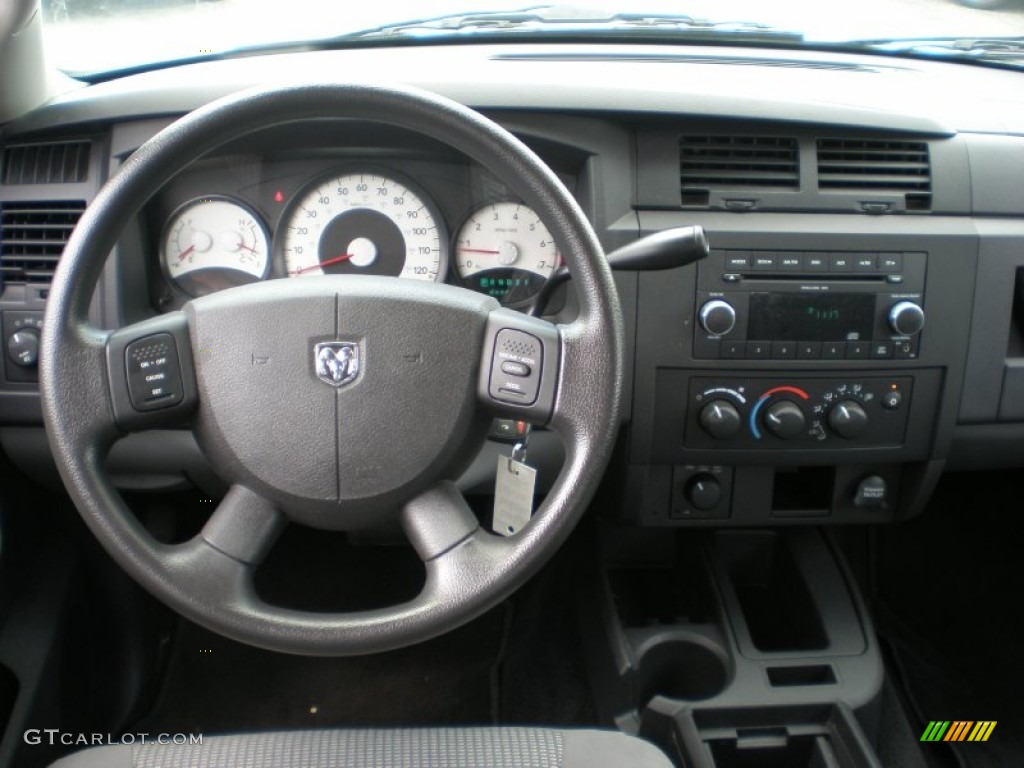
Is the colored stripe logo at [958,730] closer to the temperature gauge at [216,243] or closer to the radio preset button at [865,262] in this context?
the radio preset button at [865,262]

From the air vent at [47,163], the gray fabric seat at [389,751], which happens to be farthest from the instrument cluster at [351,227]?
the gray fabric seat at [389,751]

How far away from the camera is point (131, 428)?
107 centimetres

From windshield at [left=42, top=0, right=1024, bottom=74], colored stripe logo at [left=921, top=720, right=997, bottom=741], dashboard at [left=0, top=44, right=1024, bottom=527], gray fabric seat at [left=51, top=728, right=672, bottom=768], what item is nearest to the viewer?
gray fabric seat at [left=51, top=728, right=672, bottom=768]

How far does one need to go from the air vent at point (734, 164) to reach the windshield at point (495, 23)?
462 mm

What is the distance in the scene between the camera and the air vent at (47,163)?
1.44 meters

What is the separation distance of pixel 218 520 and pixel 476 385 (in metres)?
0.34

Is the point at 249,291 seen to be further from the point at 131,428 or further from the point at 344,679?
the point at 344,679

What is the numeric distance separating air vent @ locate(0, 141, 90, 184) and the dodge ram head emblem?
61cm

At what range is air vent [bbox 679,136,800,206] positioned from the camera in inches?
56.6

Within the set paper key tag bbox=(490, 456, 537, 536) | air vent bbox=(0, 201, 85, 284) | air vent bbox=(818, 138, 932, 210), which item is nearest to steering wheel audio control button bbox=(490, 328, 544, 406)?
paper key tag bbox=(490, 456, 537, 536)

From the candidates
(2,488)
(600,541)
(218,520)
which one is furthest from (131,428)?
(600,541)

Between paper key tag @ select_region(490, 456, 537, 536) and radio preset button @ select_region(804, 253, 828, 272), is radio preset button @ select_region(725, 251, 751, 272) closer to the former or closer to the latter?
radio preset button @ select_region(804, 253, 828, 272)

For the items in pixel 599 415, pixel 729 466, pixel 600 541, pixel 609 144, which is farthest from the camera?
pixel 600 541
